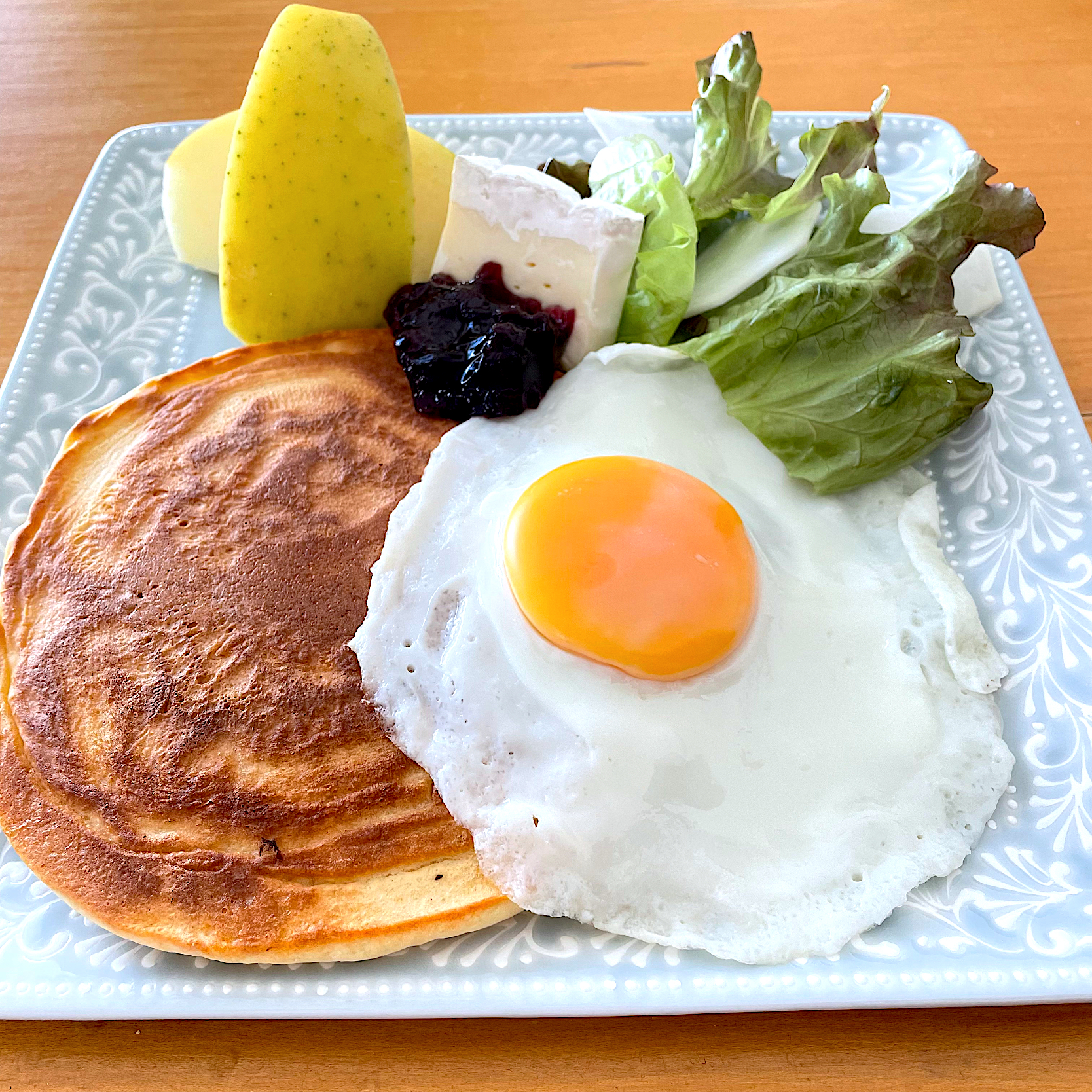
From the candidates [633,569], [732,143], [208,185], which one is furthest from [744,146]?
[208,185]

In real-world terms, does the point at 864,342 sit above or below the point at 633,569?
above

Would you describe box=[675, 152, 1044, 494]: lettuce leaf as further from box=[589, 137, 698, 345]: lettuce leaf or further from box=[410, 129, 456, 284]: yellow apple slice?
box=[410, 129, 456, 284]: yellow apple slice

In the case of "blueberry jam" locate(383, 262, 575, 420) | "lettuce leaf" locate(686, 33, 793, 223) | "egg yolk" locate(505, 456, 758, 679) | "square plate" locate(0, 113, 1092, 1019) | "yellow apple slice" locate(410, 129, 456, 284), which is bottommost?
"square plate" locate(0, 113, 1092, 1019)

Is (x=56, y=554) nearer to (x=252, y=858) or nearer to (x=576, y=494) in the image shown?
(x=252, y=858)

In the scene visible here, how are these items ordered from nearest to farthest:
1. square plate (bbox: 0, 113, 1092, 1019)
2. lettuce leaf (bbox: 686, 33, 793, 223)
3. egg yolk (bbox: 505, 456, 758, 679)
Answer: square plate (bbox: 0, 113, 1092, 1019) → egg yolk (bbox: 505, 456, 758, 679) → lettuce leaf (bbox: 686, 33, 793, 223)

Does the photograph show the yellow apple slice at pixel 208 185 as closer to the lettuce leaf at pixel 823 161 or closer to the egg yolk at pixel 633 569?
the lettuce leaf at pixel 823 161

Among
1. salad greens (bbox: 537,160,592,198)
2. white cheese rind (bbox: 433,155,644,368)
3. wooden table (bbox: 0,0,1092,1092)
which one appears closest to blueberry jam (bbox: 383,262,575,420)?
white cheese rind (bbox: 433,155,644,368)

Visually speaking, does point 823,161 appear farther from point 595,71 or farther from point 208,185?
point 208,185
